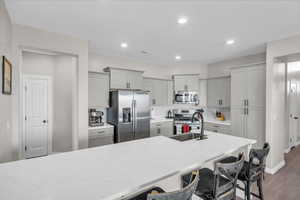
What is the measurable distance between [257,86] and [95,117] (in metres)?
3.99

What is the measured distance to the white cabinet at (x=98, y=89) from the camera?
12.1ft

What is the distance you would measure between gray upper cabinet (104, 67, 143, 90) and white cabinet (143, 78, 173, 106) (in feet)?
1.25

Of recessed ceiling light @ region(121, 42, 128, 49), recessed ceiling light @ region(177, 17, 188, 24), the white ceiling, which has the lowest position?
recessed ceiling light @ region(177, 17, 188, 24)

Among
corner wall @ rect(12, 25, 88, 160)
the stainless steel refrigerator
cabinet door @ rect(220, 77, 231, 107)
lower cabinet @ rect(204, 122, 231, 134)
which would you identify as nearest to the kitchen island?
corner wall @ rect(12, 25, 88, 160)

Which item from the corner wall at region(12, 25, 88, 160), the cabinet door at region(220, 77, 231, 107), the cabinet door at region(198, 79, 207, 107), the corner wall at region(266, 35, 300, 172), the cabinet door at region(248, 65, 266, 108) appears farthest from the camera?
the cabinet door at region(198, 79, 207, 107)

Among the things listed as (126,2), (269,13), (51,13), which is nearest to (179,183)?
(126,2)

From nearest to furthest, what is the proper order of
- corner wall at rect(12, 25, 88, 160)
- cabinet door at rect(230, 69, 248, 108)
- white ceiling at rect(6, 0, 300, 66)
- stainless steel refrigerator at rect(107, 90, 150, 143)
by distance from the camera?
white ceiling at rect(6, 0, 300, 66), corner wall at rect(12, 25, 88, 160), cabinet door at rect(230, 69, 248, 108), stainless steel refrigerator at rect(107, 90, 150, 143)

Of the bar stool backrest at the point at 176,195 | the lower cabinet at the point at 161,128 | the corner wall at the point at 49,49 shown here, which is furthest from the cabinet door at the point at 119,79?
the bar stool backrest at the point at 176,195

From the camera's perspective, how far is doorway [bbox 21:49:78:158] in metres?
3.88

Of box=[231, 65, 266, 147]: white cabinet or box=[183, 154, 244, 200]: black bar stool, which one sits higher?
box=[231, 65, 266, 147]: white cabinet

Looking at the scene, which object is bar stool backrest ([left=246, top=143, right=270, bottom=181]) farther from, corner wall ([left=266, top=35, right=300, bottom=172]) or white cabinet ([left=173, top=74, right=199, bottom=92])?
white cabinet ([left=173, top=74, right=199, bottom=92])

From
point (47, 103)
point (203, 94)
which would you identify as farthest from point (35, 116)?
point (203, 94)

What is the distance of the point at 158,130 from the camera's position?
4684 mm

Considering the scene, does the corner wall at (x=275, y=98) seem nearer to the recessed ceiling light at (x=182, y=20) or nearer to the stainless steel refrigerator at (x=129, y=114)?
the recessed ceiling light at (x=182, y=20)
